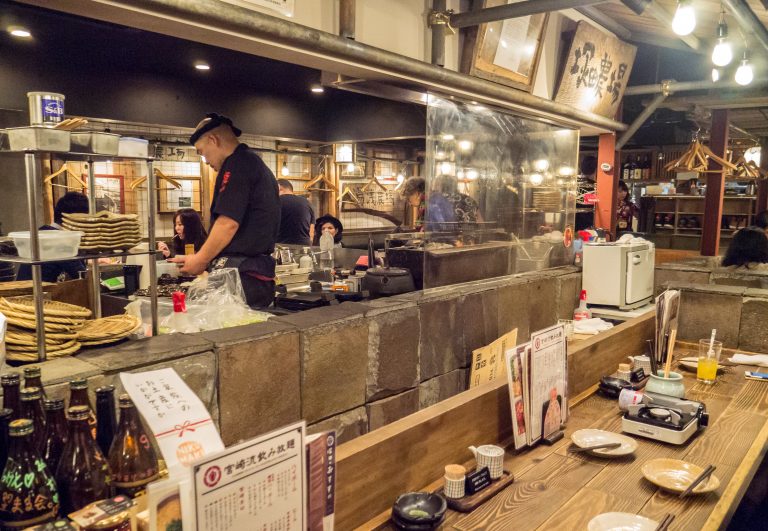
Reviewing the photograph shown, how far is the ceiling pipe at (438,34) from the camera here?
355 cm

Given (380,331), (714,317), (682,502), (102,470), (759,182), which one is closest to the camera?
(102,470)

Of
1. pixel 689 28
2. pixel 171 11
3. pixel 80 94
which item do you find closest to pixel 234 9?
A: pixel 171 11

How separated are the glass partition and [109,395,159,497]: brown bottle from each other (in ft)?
7.80

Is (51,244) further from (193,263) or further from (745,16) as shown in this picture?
(745,16)

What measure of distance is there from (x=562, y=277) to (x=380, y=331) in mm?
2205

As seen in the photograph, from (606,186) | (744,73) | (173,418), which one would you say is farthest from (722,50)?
(173,418)

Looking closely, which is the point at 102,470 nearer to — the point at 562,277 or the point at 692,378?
the point at 692,378

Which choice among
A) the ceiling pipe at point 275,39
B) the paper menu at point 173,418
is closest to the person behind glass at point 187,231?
the ceiling pipe at point 275,39

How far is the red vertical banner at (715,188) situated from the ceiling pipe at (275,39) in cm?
536

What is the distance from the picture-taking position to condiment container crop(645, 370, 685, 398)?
249 cm

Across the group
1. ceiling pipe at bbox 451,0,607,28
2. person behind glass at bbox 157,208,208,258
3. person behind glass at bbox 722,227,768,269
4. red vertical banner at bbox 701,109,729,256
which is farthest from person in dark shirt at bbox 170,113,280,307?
red vertical banner at bbox 701,109,729,256

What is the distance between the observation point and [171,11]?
2.10 m

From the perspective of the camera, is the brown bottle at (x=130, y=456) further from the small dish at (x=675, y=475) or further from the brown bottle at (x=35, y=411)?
the small dish at (x=675, y=475)

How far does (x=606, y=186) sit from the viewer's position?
23.3 feet
